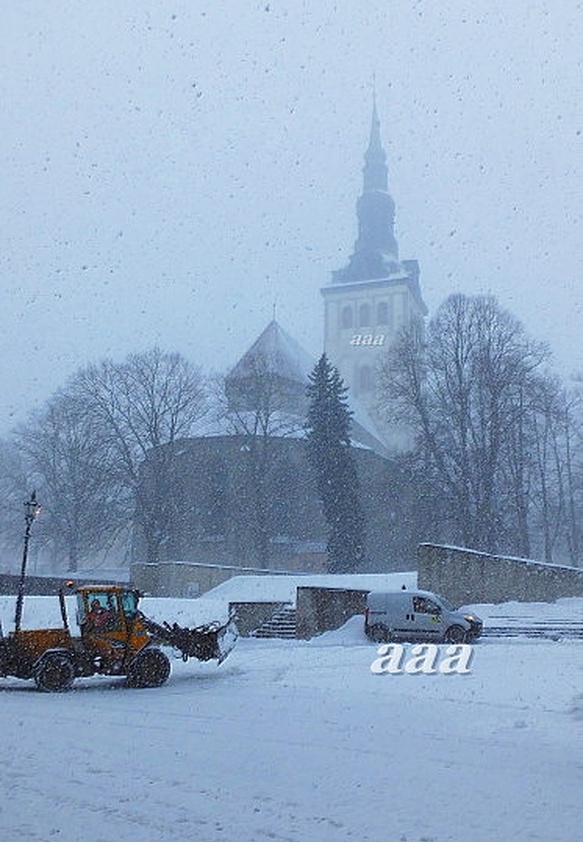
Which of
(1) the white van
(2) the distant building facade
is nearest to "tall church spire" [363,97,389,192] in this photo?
(2) the distant building facade

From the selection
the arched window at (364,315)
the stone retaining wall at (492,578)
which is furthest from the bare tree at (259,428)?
the arched window at (364,315)

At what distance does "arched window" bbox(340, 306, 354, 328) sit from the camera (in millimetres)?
97375

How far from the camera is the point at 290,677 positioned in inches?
648

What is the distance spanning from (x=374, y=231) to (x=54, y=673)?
3357 inches

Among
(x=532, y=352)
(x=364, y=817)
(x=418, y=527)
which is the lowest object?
(x=364, y=817)

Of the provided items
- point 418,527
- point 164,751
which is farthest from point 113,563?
point 164,751

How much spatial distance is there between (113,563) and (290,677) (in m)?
58.6

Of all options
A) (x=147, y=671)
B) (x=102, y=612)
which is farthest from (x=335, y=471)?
(x=147, y=671)

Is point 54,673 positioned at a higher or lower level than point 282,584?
lower

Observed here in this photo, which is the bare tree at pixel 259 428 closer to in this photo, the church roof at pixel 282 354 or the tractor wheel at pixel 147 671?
the church roof at pixel 282 354

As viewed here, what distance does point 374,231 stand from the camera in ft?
318

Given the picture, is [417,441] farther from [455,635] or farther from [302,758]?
[302,758]

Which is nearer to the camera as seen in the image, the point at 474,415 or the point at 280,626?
the point at 280,626

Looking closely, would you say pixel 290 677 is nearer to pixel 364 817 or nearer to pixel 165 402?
pixel 364 817
